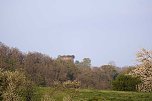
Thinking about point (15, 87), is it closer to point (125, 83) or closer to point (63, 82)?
point (63, 82)

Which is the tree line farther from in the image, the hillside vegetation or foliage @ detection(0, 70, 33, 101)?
foliage @ detection(0, 70, 33, 101)

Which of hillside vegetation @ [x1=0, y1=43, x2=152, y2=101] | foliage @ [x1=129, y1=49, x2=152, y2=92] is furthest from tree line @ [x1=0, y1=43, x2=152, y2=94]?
foliage @ [x1=129, y1=49, x2=152, y2=92]

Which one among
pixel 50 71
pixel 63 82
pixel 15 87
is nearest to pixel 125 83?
pixel 50 71

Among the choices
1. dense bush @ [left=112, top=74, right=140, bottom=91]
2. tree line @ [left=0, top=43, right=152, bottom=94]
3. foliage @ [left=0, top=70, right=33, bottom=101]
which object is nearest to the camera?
foliage @ [left=0, top=70, right=33, bottom=101]

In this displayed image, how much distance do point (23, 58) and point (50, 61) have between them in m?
11.2

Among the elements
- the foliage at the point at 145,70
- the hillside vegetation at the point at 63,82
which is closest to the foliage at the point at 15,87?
the hillside vegetation at the point at 63,82

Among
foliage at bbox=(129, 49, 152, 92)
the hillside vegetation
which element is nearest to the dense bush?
the hillside vegetation

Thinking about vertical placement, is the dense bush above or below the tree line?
below

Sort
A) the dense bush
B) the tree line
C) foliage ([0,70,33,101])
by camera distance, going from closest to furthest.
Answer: foliage ([0,70,33,101])
the dense bush
the tree line

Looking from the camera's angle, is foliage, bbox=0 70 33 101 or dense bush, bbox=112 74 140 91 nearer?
foliage, bbox=0 70 33 101

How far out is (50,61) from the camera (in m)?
91.4

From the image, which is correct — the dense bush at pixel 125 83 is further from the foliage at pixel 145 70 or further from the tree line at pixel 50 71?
the foliage at pixel 145 70

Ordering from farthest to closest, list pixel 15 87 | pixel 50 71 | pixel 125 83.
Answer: pixel 50 71
pixel 125 83
pixel 15 87

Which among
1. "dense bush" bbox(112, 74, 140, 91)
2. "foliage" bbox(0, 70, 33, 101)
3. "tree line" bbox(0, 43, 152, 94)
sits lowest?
"foliage" bbox(0, 70, 33, 101)
